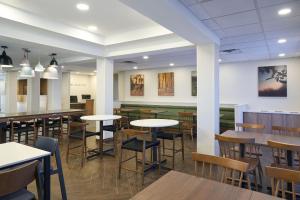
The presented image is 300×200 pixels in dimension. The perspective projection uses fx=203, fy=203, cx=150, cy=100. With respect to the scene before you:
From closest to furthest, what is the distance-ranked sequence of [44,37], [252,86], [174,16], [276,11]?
1. [174,16]
2. [276,11]
3. [44,37]
4. [252,86]

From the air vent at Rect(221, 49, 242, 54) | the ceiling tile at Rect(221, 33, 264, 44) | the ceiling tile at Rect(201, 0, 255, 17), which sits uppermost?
the air vent at Rect(221, 49, 242, 54)

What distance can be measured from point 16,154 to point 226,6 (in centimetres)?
285

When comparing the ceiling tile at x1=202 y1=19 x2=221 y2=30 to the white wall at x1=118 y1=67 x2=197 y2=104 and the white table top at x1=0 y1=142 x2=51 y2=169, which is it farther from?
the white wall at x1=118 y1=67 x2=197 y2=104

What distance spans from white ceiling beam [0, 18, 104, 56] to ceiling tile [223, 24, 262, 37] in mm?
3008

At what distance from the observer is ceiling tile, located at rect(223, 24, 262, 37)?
3289 mm

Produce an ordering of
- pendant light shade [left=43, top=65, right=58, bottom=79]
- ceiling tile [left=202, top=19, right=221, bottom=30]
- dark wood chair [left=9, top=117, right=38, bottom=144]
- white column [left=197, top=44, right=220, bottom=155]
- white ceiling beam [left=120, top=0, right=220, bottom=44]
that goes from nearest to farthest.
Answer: white ceiling beam [left=120, top=0, right=220, bottom=44] < ceiling tile [left=202, top=19, right=221, bottom=30] < white column [left=197, top=44, right=220, bottom=155] < dark wood chair [left=9, top=117, right=38, bottom=144] < pendant light shade [left=43, top=65, right=58, bottom=79]

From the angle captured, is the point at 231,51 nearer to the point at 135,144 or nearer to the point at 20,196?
the point at 135,144

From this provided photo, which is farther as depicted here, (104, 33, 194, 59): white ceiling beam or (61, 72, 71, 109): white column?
(61, 72, 71, 109): white column

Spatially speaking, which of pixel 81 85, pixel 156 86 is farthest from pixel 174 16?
pixel 81 85

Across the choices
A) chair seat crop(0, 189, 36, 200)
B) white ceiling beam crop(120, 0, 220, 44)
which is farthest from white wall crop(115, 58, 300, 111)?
chair seat crop(0, 189, 36, 200)

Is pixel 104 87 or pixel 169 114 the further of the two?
pixel 169 114

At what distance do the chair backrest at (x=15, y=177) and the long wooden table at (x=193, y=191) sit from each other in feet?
2.88

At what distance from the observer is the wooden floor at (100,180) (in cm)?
274

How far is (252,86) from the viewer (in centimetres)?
663
